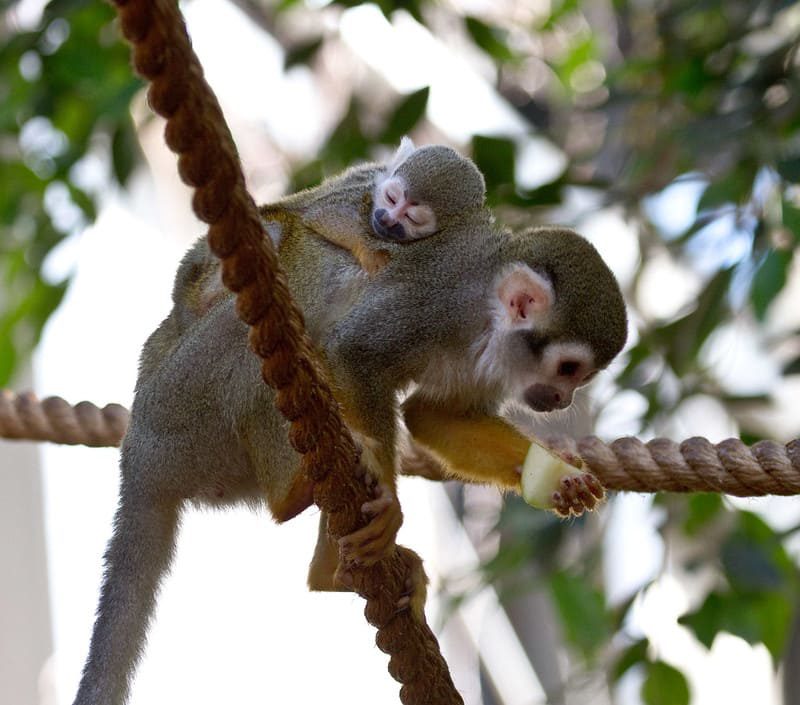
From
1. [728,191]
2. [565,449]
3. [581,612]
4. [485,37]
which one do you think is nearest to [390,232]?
[565,449]

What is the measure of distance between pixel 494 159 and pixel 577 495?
124 cm

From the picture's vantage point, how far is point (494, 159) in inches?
120

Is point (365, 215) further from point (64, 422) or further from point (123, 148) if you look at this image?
point (123, 148)

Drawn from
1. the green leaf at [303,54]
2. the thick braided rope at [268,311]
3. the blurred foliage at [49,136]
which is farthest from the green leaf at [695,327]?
the blurred foliage at [49,136]

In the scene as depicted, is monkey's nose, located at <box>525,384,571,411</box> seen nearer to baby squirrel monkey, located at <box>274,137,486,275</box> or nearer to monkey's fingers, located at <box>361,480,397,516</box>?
baby squirrel monkey, located at <box>274,137,486,275</box>

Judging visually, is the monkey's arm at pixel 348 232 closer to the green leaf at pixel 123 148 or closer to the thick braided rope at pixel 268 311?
the thick braided rope at pixel 268 311

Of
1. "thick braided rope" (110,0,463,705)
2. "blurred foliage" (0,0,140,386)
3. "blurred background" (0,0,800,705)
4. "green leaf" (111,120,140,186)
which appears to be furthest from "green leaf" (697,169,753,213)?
"green leaf" (111,120,140,186)

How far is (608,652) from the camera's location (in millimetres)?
3738

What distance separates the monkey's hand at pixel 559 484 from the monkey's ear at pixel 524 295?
29cm

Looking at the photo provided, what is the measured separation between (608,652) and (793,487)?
1802mm

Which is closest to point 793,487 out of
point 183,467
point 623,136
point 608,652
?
point 183,467

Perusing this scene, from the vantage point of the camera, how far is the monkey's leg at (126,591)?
6.84ft

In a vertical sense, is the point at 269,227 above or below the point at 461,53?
above

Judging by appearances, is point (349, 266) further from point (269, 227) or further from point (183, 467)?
point (183, 467)
